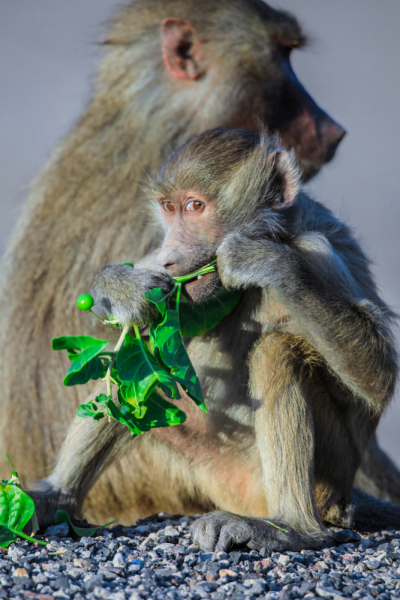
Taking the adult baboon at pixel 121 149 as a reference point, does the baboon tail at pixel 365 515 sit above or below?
below

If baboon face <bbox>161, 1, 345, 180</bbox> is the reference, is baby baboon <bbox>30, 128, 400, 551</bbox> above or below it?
below

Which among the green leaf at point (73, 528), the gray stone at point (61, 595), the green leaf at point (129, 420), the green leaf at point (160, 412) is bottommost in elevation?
the green leaf at point (73, 528)

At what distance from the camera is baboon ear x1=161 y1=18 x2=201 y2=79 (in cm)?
365

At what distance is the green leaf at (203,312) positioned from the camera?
2.37 m

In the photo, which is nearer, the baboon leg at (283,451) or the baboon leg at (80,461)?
the baboon leg at (283,451)

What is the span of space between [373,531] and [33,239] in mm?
2028

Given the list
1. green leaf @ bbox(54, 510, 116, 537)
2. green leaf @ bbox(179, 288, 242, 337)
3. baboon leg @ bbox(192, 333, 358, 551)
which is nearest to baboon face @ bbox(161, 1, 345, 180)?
green leaf @ bbox(179, 288, 242, 337)

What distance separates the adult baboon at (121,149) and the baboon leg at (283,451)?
121 centimetres

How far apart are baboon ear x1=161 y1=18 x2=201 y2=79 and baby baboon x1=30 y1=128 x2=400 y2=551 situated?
1.18 metres

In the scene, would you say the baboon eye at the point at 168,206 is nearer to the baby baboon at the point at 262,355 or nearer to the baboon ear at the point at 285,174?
the baby baboon at the point at 262,355

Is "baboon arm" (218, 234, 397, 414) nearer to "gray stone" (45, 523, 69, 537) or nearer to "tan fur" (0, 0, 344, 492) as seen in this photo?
"gray stone" (45, 523, 69, 537)

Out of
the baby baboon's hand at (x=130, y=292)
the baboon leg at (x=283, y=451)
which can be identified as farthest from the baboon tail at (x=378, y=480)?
the baby baboon's hand at (x=130, y=292)

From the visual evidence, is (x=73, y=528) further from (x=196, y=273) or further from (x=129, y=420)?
(x=196, y=273)

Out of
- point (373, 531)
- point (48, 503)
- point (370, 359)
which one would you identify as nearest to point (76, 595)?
point (48, 503)
